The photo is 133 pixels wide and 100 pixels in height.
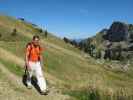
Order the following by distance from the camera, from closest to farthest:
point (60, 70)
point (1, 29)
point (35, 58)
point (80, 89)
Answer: point (35, 58) → point (80, 89) → point (60, 70) → point (1, 29)

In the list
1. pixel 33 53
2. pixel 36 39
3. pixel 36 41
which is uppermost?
pixel 36 39

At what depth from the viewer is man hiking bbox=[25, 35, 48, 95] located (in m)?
21.1

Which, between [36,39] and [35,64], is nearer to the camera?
[35,64]

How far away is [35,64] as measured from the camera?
21.4 meters

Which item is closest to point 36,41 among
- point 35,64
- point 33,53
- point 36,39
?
point 36,39

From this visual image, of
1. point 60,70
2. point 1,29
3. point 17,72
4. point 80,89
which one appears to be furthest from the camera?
point 1,29

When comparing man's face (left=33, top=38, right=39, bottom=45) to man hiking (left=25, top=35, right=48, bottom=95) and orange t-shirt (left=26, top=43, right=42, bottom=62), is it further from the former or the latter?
orange t-shirt (left=26, top=43, right=42, bottom=62)

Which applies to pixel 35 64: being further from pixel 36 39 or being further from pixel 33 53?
pixel 36 39

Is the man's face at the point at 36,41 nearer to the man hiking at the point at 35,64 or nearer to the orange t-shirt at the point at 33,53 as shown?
the man hiking at the point at 35,64

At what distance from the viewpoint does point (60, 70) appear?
63344 millimetres

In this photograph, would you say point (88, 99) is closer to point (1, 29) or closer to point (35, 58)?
point (35, 58)

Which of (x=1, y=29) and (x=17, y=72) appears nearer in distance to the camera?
(x=17, y=72)

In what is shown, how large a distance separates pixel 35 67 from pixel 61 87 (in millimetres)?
3885

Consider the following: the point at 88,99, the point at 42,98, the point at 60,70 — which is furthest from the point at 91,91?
the point at 60,70
